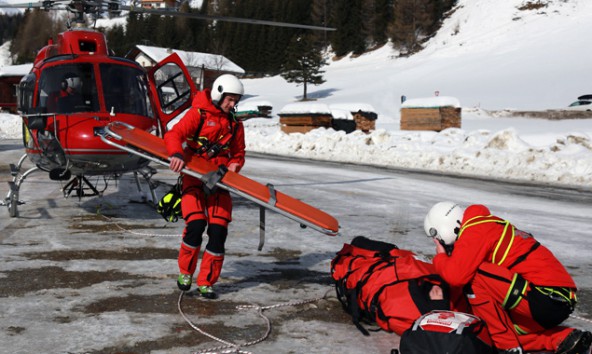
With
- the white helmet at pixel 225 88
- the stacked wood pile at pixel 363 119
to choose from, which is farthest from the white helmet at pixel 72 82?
the stacked wood pile at pixel 363 119

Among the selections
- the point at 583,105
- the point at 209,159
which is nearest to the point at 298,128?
the point at 583,105

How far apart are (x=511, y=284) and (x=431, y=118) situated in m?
26.9

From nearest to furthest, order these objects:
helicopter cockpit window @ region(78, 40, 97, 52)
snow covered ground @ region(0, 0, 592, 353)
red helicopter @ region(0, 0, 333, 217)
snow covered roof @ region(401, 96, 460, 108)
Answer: snow covered ground @ region(0, 0, 592, 353) → red helicopter @ region(0, 0, 333, 217) → helicopter cockpit window @ region(78, 40, 97, 52) → snow covered roof @ region(401, 96, 460, 108)

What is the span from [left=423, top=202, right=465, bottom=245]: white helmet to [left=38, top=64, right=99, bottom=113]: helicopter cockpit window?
226 inches

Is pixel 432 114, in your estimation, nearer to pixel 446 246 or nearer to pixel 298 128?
pixel 298 128

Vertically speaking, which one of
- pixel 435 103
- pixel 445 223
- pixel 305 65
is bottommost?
pixel 445 223

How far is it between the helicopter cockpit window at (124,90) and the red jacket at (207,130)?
3.34 meters

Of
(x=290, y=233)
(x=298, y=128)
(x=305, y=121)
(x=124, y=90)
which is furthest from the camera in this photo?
(x=298, y=128)

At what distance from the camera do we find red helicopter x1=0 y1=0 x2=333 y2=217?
8.00 meters

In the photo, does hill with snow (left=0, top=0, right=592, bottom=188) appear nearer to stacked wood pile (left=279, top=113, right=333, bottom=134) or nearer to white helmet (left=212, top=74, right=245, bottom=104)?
stacked wood pile (left=279, top=113, right=333, bottom=134)

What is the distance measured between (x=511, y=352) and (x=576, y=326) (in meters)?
1.02

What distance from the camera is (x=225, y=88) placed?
5.28 m

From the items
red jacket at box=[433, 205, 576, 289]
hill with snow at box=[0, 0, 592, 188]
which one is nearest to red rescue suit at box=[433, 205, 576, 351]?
red jacket at box=[433, 205, 576, 289]

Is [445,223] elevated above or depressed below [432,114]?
below
